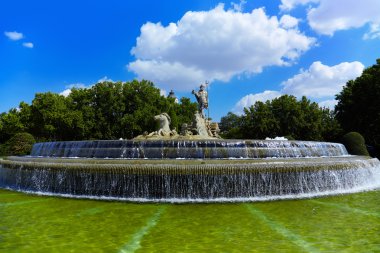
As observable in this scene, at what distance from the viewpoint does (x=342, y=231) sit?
8.18 metres

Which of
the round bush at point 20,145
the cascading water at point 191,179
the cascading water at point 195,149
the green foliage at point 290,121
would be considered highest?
the green foliage at point 290,121

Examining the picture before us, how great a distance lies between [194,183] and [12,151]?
110ft

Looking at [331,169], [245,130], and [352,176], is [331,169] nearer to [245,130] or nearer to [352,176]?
[352,176]

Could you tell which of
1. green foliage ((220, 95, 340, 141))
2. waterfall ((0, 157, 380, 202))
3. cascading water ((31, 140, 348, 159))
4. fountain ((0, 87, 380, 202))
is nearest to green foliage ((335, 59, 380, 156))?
green foliage ((220, 95, 340, 141))

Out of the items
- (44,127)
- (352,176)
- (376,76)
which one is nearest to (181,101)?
(44,127)

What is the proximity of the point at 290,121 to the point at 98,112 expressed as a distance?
1132 inches

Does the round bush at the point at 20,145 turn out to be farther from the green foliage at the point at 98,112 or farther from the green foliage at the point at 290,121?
the green foliage at the point at 290,121

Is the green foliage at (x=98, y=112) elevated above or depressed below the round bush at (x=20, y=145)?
above

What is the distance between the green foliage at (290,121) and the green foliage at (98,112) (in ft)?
46.0

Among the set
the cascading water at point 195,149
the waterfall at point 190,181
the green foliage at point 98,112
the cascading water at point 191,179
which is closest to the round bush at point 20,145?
the green foliage at point 98,112

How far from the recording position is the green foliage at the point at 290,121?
49219mm

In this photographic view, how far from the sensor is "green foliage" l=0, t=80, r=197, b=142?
52.2 metres

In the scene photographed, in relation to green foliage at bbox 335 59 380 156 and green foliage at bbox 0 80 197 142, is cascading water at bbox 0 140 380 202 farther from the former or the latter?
green foliage at bbox 0 80 197 142

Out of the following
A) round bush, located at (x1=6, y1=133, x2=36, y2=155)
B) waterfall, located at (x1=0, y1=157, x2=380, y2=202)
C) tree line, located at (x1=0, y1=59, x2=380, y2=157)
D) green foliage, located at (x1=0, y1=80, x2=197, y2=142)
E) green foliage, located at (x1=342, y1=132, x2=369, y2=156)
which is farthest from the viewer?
green foliage, located at (x1=0, y1=80, x2=197, y2=142)
